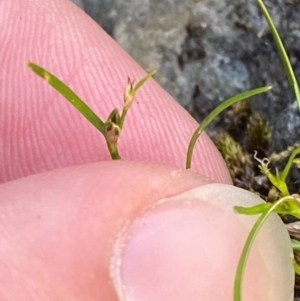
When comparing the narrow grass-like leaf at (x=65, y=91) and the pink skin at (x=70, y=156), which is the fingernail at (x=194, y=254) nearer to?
the pink skin at (x=70, y=156)

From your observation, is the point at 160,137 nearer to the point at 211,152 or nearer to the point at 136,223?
the point at 211,152

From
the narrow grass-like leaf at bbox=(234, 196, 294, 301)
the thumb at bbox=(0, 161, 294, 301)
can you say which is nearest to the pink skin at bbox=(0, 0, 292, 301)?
the thumb at bbox=(0, 161, 294, 301)

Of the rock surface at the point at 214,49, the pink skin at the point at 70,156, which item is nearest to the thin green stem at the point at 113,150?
the pink skin at the point at 70,156

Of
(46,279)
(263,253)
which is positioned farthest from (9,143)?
(263,253)

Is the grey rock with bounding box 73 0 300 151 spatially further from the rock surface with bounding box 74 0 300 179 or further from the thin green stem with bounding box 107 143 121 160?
the thin green stem with bounding box 107 143 121 160

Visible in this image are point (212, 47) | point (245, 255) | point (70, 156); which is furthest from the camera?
point (212, 47)

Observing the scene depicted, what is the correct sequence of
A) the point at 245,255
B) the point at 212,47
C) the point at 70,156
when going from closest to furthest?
the point at 245,255 < the point at 70,156 < the point at 212,47

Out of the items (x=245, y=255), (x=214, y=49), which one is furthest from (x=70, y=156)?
(x=245, y=255)

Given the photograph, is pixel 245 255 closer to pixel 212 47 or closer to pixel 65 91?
pixel 65 91
